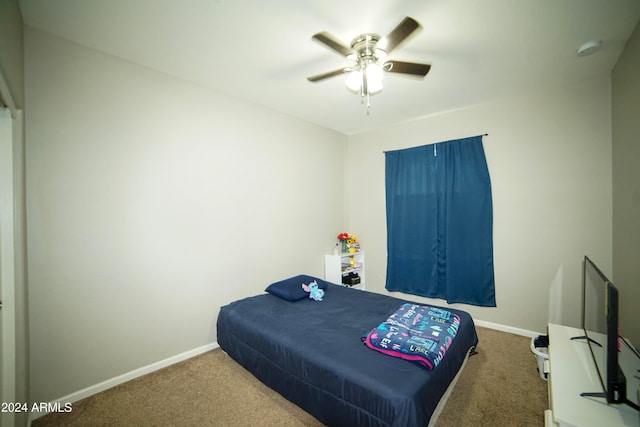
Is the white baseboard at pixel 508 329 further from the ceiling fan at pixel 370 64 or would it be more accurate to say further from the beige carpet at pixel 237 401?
the ceiling fan at pixel 370 64

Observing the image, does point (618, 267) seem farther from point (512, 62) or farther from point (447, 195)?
point (512, 62)

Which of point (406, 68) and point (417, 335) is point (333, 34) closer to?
point (406, 68)

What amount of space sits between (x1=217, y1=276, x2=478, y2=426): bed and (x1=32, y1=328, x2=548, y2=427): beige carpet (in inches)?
4.6

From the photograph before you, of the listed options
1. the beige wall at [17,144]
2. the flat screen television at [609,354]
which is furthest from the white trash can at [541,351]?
the beige wall at [17,144]

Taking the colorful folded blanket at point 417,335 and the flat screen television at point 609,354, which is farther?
the colorful folded blanket at point 417,335

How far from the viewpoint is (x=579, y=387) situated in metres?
1.37

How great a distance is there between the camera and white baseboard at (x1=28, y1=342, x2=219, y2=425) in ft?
6.08

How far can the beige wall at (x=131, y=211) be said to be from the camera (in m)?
1.86

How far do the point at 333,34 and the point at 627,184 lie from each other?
2635mm

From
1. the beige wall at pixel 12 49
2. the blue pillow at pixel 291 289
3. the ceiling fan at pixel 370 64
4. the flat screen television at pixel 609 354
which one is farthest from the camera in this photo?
the blue pillow at pixel 291 289

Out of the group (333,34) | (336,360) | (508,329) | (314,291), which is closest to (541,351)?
(508,329)

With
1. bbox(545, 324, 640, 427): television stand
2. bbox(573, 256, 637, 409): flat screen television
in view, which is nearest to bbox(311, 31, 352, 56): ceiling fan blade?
bbox(573, 256, 637, 409): flat screen television

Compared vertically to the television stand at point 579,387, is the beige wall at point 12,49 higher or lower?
higher

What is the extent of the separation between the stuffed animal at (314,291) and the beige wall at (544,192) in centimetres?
176
